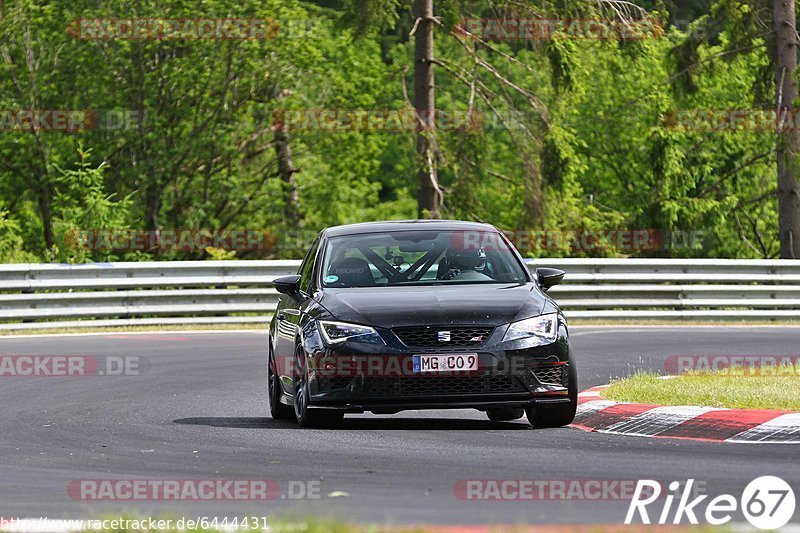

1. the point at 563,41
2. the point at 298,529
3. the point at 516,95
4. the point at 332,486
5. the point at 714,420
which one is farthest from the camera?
the point at 516,95

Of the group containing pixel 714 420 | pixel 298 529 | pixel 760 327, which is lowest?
pixel 760 327

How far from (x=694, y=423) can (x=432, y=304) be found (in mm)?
1954

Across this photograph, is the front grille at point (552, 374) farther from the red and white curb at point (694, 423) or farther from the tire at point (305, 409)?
the tire at point (305, 409)

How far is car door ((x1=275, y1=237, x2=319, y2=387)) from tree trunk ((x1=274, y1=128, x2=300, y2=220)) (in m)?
25.8

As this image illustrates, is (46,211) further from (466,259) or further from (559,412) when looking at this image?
(559,412)

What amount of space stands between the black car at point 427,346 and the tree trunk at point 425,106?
20808 millimetres

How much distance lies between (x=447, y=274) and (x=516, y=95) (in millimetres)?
48174

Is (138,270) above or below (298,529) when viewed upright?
below

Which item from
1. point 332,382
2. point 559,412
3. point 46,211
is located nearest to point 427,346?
point 332,382

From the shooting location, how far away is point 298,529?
645 cm

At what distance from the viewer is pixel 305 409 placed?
37.2 feet

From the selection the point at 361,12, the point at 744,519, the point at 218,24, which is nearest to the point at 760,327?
the point at 361,12

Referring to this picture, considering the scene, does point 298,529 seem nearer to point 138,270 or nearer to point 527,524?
point 527,524

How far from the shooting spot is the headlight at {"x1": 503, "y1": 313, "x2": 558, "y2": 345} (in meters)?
11.0
